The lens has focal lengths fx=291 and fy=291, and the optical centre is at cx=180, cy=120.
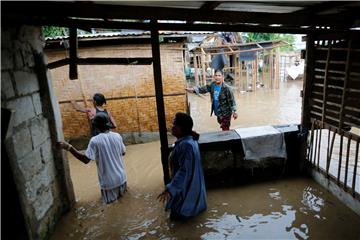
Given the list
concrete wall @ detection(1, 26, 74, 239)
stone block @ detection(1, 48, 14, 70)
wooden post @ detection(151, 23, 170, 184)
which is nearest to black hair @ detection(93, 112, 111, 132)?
concrete wall @ detection(1, 26, 74, 239)

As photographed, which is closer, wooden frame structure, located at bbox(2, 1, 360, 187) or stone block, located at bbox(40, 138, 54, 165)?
wooden frame structure, located at bbox(2, 1, 360, 187)

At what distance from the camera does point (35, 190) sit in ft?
12.3

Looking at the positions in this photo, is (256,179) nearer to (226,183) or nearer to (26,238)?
(226,183)

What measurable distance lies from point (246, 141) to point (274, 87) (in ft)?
46.0

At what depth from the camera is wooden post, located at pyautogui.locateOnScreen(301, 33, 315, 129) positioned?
198 inches

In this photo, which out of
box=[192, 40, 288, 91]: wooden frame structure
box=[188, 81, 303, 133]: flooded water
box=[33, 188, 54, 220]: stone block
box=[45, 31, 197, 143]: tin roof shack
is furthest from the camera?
box=[192, 40, 288, 91]: wooden frame structure

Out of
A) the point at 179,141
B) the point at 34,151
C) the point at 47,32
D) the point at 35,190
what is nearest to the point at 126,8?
the point at 179,141

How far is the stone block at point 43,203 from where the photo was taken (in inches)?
147

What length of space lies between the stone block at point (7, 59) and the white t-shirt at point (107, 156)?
1461 millimetres

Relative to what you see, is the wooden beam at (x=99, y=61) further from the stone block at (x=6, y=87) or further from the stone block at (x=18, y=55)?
the stone block at (x=6, y=87)

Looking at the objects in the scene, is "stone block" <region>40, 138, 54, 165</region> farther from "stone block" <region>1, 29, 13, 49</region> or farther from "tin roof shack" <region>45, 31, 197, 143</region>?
"tin roof shack" <region>45, 31, 197, 143</region>

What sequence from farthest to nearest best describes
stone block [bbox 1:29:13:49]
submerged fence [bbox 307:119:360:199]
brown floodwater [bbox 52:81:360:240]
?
submerged fence [bbox 307:119:360:199] → brown floodwater [bbox 52:81:360:240] → stone block [bbox 1:29:13:49]

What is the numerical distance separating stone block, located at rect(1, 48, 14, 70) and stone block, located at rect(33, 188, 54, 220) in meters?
1.69

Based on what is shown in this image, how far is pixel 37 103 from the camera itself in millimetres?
4047
